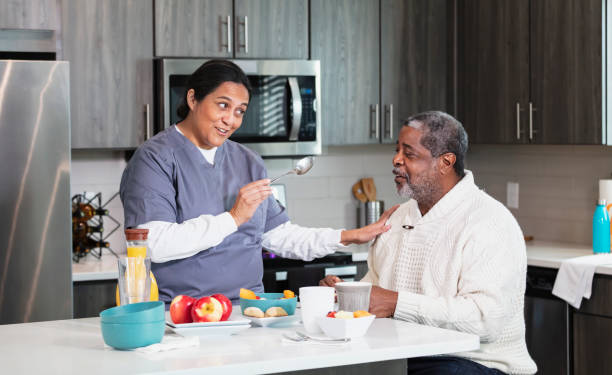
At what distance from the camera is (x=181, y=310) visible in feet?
6.60

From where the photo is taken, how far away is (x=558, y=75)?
13.0 ft

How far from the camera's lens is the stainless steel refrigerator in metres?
3.33

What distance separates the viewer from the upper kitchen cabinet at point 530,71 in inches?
151

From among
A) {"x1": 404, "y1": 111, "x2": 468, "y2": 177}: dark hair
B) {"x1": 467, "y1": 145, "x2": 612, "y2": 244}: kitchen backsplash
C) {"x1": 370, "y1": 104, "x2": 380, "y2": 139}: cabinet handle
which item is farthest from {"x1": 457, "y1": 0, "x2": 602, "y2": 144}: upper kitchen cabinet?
{"x1": 404, "y1": 111, "x2": 468, "y2": 177}: dark hair

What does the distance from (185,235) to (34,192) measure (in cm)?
128

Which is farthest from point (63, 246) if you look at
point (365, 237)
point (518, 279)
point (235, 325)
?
point (518, 279)

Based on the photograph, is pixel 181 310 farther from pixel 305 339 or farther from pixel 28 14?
pixel 28 14

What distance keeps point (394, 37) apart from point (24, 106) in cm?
197

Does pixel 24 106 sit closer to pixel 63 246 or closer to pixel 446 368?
pixel 63 246

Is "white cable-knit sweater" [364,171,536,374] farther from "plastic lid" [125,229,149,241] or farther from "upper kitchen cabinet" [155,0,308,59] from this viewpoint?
"upper kitchen cabinet" [155,0,308,59]

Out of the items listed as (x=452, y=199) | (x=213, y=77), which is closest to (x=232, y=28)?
(x=213, y=77)

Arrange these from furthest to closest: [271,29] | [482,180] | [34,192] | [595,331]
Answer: [482,180] → [271,29] → [595,331] → [34,192]

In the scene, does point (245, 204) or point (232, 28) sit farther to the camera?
point (232, 28)

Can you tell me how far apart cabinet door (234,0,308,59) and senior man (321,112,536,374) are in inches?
65.1
